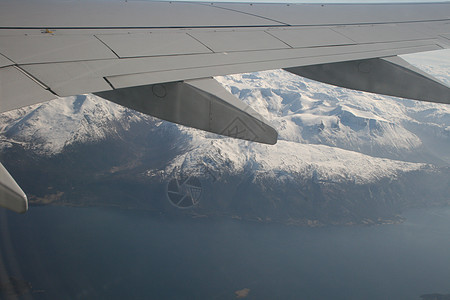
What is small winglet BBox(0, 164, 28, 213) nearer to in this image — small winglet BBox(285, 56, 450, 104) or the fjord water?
small winglet BBox(285, 56, 450, 104)

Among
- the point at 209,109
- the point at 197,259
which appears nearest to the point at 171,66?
the point at 209,109

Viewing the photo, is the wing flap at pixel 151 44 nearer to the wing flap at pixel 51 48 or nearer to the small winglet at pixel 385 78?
the wing flap at pixel 51 48

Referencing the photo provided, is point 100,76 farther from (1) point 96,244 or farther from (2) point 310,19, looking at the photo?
(1) point 96,244

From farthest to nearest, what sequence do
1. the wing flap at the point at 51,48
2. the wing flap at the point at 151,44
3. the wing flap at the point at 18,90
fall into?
1. the wing flap at the point at 151,44
2. the wing flap at the point at 51,48
3. the wing flap at the point at 18,90

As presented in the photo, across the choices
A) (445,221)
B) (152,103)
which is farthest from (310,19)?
(445,221)

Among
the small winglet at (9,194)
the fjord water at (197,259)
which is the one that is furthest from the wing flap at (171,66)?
the fjord water at (197,259)

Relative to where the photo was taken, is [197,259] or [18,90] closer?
[18,90]

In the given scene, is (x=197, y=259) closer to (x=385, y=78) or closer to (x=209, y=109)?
(x=385, y=78)
